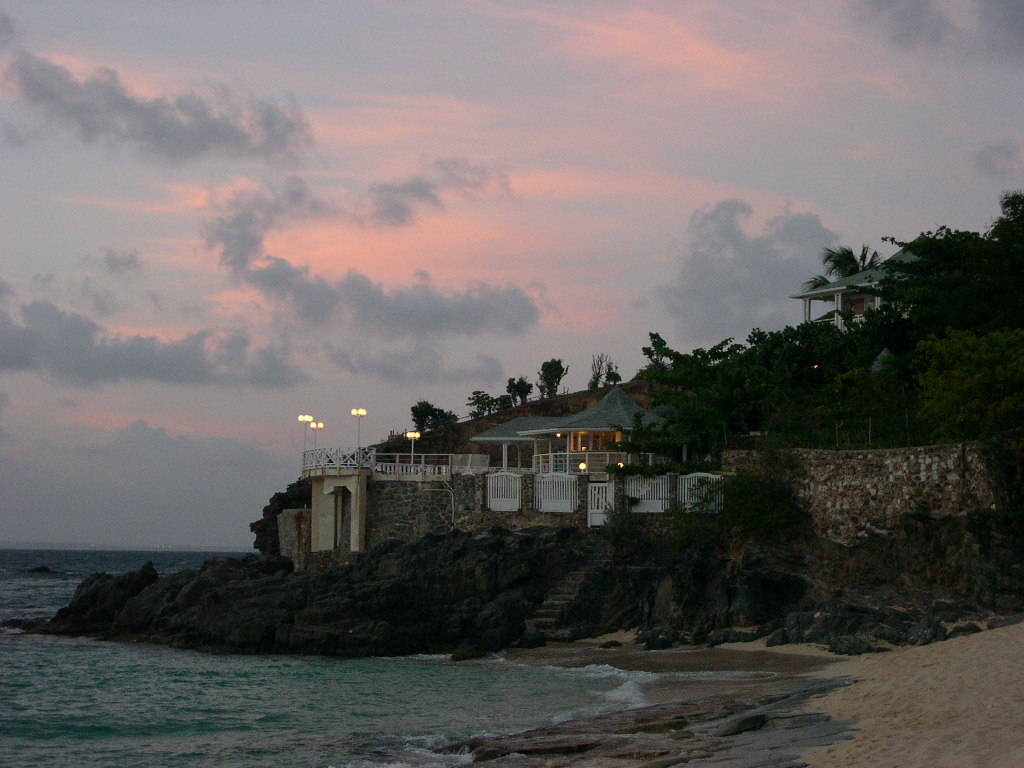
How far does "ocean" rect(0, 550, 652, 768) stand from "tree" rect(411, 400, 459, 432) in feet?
112

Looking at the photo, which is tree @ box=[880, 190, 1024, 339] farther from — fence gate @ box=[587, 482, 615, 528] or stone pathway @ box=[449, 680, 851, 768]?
stone pathway @ box=[449, 680, 851, 768]

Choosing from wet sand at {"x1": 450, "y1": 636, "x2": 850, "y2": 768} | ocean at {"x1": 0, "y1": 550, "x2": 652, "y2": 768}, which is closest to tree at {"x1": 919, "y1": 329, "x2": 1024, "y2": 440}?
wet sand at {"x1": 450, "y1": 636, "x2": 850, "y2": 768}

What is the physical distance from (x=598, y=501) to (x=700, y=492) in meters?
3.54

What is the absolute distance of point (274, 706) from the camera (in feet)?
70.1

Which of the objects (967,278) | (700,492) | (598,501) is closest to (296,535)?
(598,501)

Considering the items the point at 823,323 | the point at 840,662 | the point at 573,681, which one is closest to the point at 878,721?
the point at 840,662

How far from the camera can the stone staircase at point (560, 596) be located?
28.6m

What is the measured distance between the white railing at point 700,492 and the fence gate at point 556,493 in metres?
3.68

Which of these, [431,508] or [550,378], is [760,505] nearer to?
[431,508]

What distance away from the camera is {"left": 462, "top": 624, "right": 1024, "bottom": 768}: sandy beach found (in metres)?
11.4

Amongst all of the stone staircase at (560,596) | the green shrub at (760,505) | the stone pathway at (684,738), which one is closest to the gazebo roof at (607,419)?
the stone staircase at (560,596)

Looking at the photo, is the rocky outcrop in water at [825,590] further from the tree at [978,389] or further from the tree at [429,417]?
the tree at [429,417]

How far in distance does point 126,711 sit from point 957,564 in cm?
1760

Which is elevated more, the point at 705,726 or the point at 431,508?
the point at 431,508
